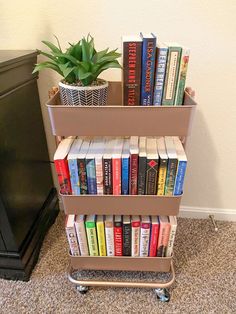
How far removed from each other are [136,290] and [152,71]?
Result: 2.86 feet

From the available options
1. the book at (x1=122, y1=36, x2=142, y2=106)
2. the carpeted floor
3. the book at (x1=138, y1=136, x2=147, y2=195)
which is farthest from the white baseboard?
the book at (x1=122, y1=36, x2=142, y2=106)

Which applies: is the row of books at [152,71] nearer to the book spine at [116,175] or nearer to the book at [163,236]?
the book spine at [116,175]

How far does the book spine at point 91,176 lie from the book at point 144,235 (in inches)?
8.8

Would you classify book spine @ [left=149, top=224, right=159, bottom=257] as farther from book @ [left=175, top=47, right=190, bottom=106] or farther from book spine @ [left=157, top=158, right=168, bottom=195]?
book @ [left=175, top=47, right=190, bottom=106]

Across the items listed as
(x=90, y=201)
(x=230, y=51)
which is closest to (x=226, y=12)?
(x=230, y=51)

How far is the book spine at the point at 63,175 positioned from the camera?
30.7 inches

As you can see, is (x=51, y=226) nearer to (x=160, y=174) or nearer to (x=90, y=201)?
(x=90, y=201)

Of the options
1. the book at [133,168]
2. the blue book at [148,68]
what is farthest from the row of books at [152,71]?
the book at [133,168]

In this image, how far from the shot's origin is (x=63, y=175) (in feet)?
2.63

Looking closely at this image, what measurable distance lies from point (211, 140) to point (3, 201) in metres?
0.95

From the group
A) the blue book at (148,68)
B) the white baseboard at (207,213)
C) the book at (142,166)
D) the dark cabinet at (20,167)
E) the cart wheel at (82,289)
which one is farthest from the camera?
the white baseboard at (207,213)

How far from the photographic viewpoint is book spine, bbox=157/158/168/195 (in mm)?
774

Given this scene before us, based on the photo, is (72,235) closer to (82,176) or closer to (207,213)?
(82,176)

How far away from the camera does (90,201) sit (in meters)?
0.83
